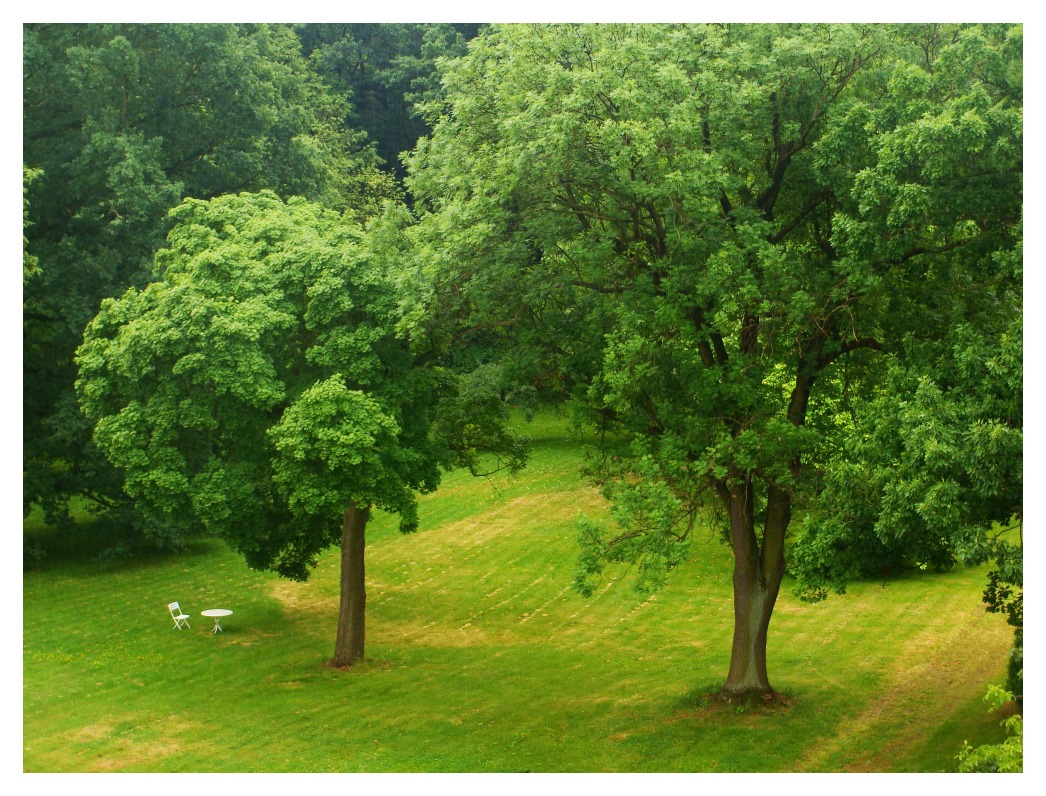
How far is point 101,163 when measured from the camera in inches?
1057

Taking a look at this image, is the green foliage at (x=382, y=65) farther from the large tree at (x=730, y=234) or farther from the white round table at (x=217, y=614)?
the large tree at (x=730, y=234)

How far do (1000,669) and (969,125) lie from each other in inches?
429

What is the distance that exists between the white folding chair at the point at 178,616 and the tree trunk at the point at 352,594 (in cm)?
453

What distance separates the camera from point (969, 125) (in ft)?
42.0

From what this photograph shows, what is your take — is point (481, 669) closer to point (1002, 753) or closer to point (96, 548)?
point (1002, 753)

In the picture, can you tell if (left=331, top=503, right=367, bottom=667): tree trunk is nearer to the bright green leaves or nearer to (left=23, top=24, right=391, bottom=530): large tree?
the bright green leaves

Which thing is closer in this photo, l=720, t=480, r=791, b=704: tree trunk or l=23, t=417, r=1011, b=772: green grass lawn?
l=23, t=417, r=1011, b=772: green grass lawn

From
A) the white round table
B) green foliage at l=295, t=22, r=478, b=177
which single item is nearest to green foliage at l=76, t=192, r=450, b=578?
the white round table

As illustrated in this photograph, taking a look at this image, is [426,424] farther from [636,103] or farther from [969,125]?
[969,125]

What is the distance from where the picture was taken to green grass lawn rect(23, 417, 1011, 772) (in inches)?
663

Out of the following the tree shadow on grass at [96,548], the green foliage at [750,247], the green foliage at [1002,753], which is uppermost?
the green foliage at [750,247]

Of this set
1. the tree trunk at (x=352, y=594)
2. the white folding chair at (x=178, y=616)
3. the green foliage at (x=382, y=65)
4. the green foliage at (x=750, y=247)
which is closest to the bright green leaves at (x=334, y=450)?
the green foliage at (x=750, y=247)

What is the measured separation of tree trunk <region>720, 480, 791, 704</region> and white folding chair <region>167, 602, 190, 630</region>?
12396mm

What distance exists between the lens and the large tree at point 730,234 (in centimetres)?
1409
